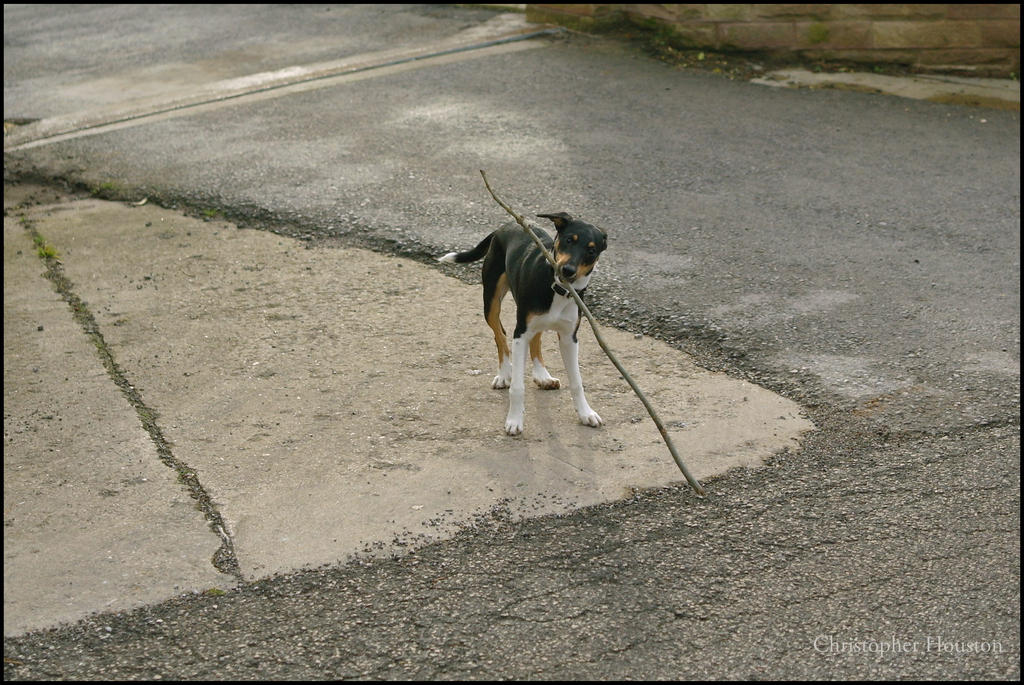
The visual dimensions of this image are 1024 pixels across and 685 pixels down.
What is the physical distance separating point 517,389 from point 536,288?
462 mm

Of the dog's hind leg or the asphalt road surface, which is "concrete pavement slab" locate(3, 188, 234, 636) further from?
the dog's hind leg

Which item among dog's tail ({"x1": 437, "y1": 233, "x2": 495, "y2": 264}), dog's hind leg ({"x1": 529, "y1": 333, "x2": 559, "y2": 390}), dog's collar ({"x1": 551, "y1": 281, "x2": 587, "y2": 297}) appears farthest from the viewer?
dog's hind leg ({"x1": 529, "y1": 333, "x2": 559, "y2": 390})

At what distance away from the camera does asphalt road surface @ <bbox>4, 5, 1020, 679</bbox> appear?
11.6 feet

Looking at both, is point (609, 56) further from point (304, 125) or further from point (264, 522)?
point (264, 522)

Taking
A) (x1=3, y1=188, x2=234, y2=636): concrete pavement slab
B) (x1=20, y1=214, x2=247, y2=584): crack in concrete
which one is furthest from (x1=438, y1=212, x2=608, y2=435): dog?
(x1=3, y1=188, x2=234, y2=636): concrete pavement slab

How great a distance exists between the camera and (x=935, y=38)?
33.5ft

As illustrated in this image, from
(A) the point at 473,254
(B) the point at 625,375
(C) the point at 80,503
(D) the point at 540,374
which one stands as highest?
(A) the point at 473,254

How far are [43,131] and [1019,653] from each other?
27.8 feet

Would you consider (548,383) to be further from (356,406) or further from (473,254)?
(356,406)

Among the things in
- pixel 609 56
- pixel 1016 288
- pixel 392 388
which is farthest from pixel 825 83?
pixel 392 388

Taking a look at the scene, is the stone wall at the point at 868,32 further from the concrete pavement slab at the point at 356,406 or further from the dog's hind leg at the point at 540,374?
the dog's hind leg at the point at 540,374

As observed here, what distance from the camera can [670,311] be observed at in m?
5.84

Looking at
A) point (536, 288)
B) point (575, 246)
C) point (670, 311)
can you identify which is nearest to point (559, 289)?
point (536, 288)

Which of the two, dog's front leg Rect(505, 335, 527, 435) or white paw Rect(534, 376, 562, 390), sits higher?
dog's front leg Rect(505, 335, 527, 435)
